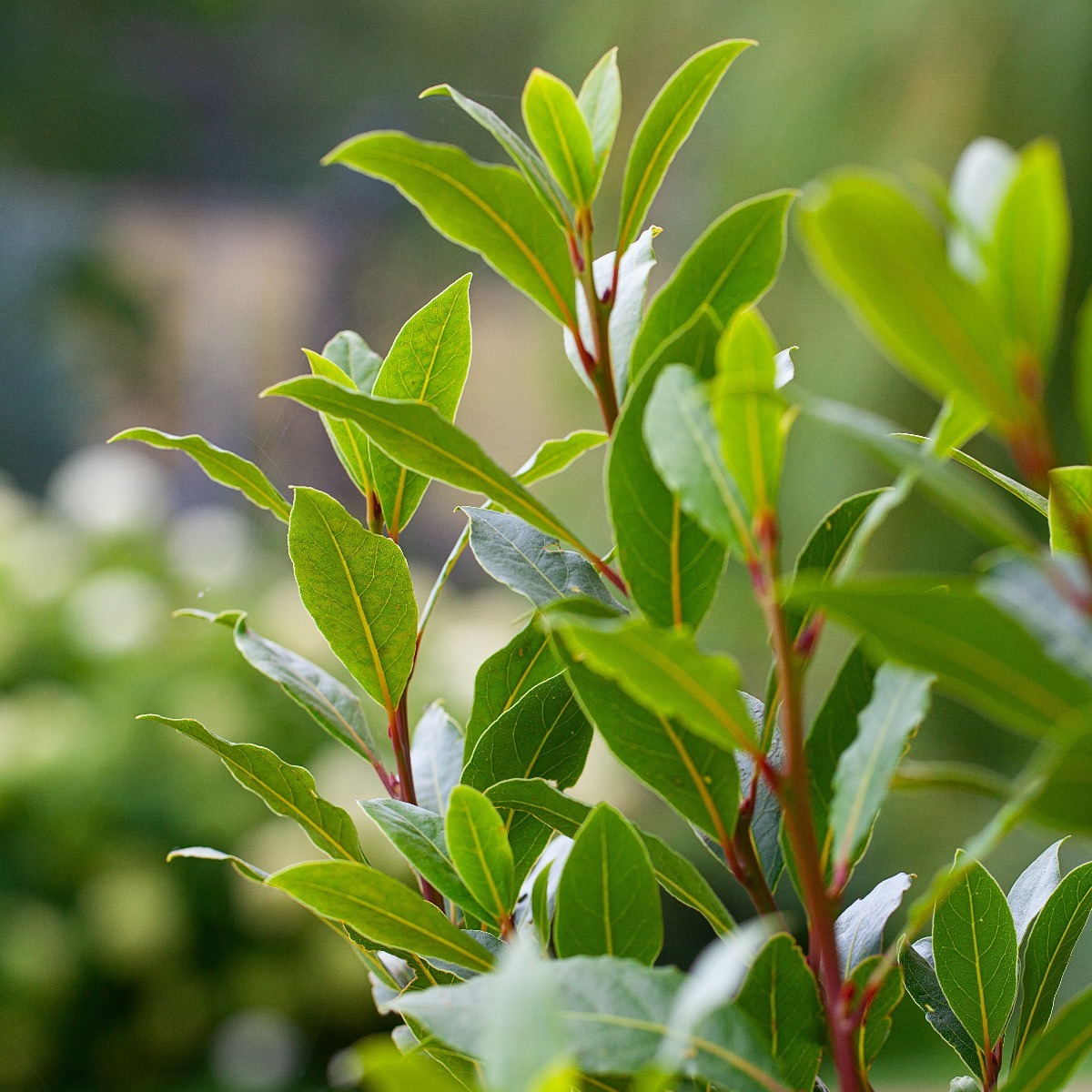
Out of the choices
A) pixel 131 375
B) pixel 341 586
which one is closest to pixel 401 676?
pixel 341 586

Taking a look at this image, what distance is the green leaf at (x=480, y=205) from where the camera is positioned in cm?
18

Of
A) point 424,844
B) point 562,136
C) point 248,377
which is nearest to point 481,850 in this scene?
point 424,844

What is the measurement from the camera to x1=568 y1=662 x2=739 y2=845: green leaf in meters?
0.18

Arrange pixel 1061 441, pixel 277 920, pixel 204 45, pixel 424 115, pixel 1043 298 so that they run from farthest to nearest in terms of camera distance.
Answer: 1. pixel 204 45
2. pixel 424 115
3. pixel 1061 441
4. pixel 277 920
5. pixel 1043 298

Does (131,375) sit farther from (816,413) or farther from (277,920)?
(816,413)

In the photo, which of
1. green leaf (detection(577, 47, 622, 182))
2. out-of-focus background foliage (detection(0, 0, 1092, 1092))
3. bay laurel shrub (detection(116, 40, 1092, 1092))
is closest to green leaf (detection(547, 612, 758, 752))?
bay laurel shrub (detection(116, 40, 1092, 1092))

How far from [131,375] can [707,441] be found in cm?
275

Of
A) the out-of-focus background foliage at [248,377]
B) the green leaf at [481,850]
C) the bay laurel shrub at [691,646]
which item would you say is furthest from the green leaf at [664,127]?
the out-of-focus background foliage at [248,377]

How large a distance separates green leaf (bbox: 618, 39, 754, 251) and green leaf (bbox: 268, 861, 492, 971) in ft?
0.39

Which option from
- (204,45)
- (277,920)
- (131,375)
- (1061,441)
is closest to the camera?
(277,920)

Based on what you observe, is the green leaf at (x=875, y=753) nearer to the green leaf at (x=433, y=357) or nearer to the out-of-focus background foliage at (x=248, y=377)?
the green leaf at (x=433, y=357)

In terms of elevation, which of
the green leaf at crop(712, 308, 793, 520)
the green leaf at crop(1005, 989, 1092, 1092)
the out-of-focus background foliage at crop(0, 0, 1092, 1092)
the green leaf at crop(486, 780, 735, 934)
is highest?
the green leaf at crop(712, 308, 793, 520)

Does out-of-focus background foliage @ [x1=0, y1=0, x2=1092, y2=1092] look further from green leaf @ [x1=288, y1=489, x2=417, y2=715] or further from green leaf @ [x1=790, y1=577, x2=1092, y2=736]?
green leaf @ [x1=790, y1=577, x2=1092, y2=736]

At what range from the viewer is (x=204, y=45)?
310cm
